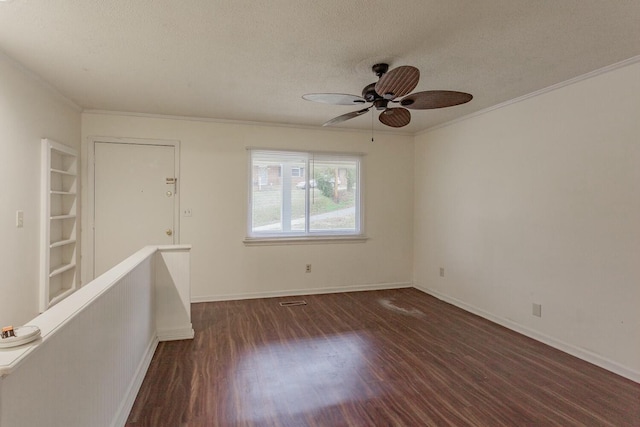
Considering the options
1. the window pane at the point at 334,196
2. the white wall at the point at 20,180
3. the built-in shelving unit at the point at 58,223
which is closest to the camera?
the white wall at the point at 20,180

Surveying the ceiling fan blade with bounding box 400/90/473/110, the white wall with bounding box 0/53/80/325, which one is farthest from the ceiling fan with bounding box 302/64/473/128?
the white wall with bounding box 0/53/80/325

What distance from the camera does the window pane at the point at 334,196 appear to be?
4.82 meters

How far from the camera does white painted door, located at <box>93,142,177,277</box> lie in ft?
13.1

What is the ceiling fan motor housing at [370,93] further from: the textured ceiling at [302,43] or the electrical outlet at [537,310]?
the electrical outlet at [537,310]

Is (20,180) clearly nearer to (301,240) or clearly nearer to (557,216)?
(301,240)

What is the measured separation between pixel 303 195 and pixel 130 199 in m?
2.20

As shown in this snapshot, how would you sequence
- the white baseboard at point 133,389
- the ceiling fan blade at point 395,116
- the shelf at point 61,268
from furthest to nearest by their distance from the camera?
the shelf at point 61,268 < the ceiling fan blade at point 395,116 < the white baseboard at point 133,389

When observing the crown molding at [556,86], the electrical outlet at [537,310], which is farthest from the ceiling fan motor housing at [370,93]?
the electrical outlet at [537,310]

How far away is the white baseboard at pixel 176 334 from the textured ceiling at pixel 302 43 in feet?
7.51

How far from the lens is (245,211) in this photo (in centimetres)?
445

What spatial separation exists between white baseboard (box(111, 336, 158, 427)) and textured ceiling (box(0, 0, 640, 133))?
227 centimetres

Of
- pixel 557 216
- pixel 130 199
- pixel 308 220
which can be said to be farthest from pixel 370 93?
pixel 130 199

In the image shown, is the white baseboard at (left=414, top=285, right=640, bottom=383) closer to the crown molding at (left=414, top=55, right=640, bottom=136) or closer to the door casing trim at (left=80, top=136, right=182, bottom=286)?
the crown molding at (left=414, top=55, right=640, bottom=136)

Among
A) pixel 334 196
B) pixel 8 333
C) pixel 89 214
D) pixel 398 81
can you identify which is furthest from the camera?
pixel 334 196
